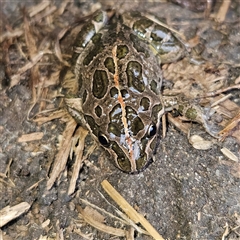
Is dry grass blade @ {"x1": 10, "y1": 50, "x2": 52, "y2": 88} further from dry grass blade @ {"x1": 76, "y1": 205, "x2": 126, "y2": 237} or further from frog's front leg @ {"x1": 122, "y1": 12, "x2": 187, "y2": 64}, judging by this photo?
dry grass blade @ {"x1": 76, "y1": 205, "x2": 126, "y2": 237}

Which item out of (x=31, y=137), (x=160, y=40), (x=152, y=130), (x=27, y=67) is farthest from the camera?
(x=27, y=67)

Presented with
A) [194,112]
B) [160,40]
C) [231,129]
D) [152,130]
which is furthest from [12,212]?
[160,40]

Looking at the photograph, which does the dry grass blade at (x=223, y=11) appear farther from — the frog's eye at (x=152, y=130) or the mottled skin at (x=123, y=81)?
the frog's eye at (x=152, y=130)

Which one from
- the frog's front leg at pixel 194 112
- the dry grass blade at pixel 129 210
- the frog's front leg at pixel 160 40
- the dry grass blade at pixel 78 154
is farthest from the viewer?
the frog's front leg at pixel 160 40

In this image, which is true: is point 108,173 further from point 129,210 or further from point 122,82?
point 122,82

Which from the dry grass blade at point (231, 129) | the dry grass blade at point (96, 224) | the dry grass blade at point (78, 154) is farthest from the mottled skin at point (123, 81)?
the dry grass blade at point (231, 129)

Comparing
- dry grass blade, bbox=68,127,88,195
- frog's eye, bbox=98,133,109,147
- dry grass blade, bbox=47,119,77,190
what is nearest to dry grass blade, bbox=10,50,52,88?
dry grass blade, bbox=47,119,77,190
